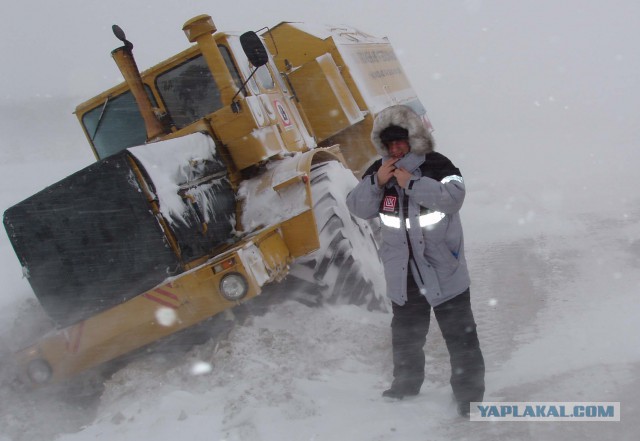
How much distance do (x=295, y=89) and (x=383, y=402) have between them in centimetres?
446

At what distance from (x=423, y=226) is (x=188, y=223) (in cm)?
187

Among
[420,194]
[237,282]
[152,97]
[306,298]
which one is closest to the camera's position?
[420,194]

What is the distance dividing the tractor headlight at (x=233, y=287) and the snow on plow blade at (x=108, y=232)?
438 mm

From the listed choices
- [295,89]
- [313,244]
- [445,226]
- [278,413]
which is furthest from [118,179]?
[295,89]

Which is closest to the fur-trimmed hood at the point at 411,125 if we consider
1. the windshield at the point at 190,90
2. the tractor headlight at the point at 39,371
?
the windshield at the point at 190,90

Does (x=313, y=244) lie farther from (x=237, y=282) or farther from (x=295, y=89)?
(x=295, y=89)

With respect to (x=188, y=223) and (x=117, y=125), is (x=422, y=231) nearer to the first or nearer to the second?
(x=188, y=223)

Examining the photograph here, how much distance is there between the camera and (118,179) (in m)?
4.37

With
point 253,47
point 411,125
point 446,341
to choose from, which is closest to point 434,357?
point 446,341

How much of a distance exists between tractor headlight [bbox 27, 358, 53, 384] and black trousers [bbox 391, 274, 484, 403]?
2.45 meters

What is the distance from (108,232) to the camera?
4.46 m

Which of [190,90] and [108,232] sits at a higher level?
[190,90]

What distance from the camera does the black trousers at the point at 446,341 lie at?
11.4 ft

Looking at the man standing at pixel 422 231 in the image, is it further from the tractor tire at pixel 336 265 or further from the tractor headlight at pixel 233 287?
the tractor tire at pixel 336 265
